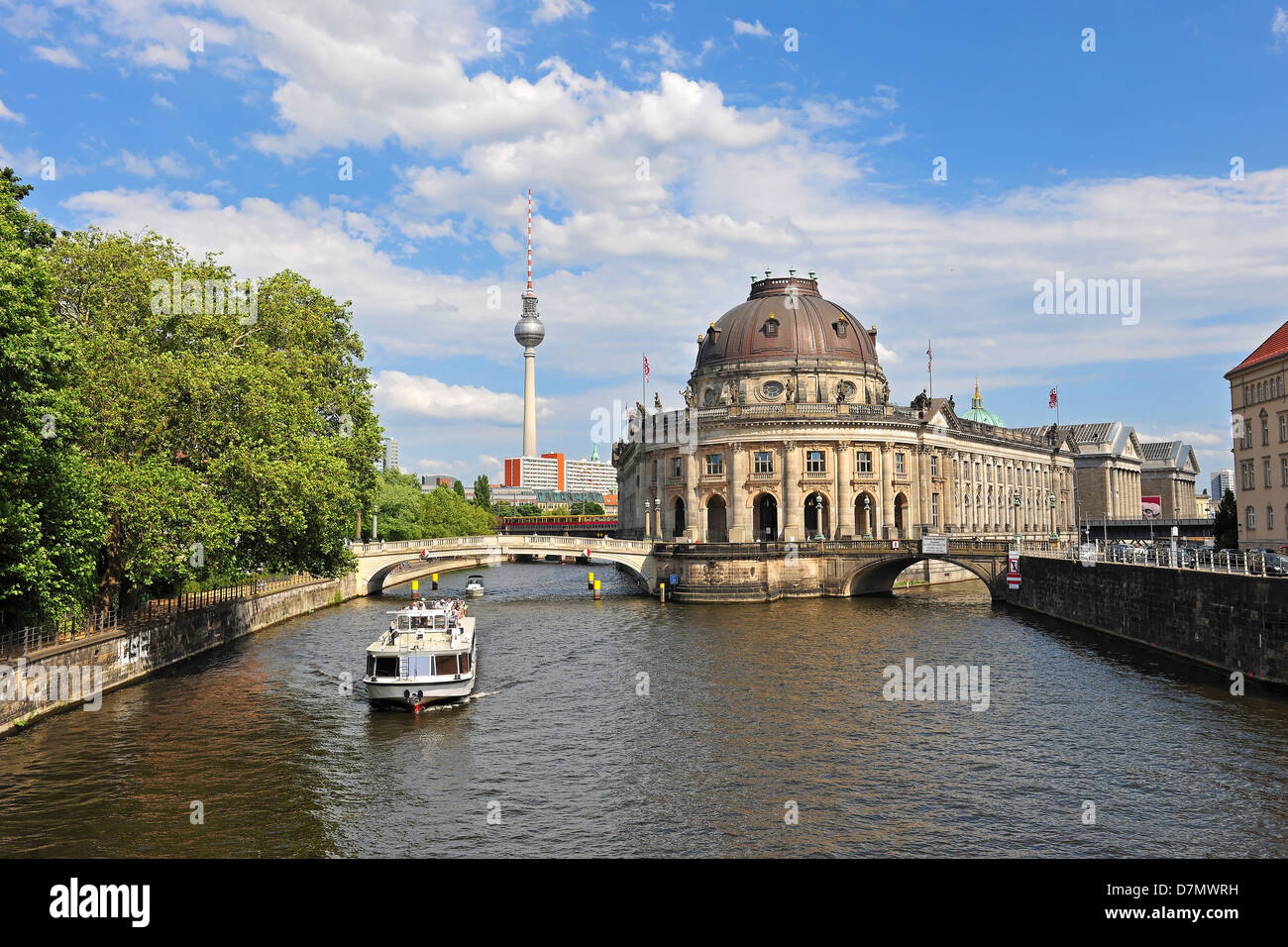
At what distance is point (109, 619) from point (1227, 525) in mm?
92598

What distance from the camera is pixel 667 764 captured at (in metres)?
33.8

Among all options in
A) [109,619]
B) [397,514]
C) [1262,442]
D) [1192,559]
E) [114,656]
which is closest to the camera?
[114,656]

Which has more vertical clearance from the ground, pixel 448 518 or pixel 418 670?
pixel 448 518

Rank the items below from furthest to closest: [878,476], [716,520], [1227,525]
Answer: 1. [716,520]
2. [878,476]
3. [1227,525]

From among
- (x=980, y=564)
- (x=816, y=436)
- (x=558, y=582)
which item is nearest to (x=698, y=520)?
(x=816, y=436)

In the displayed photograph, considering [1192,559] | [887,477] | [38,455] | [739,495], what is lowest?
[1192,559]

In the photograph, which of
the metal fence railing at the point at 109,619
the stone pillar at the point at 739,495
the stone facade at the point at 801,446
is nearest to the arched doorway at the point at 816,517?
the stone facade at the point at 801,446

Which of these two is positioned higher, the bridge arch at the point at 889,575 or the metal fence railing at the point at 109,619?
the metal fence railing at the point at 109,619

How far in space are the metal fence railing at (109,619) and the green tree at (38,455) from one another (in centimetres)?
103

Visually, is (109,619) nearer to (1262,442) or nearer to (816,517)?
(816,517)

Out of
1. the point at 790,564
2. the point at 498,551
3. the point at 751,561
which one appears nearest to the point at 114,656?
the point at 498,551

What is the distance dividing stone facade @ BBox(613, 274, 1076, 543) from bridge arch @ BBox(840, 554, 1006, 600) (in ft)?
14.5

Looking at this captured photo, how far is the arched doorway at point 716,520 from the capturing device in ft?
369

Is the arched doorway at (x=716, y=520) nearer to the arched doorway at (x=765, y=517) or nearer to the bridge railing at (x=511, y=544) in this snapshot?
the arched doorway at (x=765, y=517)
